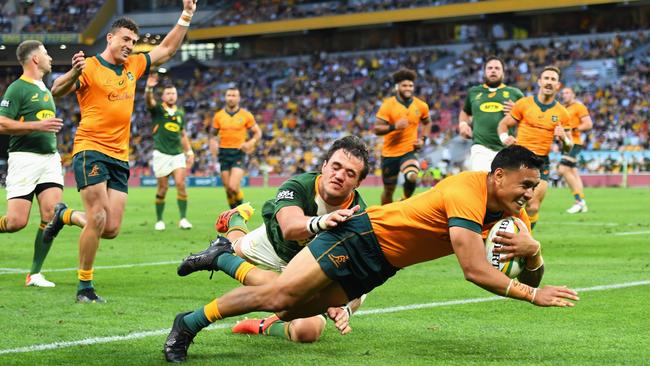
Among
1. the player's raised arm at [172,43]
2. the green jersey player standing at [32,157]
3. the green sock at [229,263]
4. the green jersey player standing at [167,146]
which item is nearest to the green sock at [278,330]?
the green sock at [229,263]

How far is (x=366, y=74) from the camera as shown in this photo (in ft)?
197

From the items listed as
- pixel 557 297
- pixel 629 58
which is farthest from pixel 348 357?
pixel 629 58

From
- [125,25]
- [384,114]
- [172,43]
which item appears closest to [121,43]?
[125,25]

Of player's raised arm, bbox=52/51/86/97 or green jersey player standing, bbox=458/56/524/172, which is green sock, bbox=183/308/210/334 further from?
green jersey player standing, bbox=458/56/524/172

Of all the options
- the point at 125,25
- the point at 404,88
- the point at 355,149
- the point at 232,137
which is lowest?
the point at 232,137

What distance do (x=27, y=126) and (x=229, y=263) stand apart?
12.3ft

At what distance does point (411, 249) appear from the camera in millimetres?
6297

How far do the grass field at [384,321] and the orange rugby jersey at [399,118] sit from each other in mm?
4272

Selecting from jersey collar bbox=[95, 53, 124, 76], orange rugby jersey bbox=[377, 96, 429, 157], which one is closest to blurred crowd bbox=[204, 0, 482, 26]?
orange rugby jersey bbox=[377, 96, 429, 157]

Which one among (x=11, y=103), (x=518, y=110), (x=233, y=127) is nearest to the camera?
(x=11, y=103)

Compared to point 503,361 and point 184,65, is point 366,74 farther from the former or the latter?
point 503,361

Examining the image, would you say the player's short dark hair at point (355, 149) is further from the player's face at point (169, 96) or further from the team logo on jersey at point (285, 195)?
the player's face at point (169, 96)

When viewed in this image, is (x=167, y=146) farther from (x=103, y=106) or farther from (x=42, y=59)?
(x=103, y=106)

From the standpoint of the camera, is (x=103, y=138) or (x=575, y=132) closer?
(x=103, y=138)
